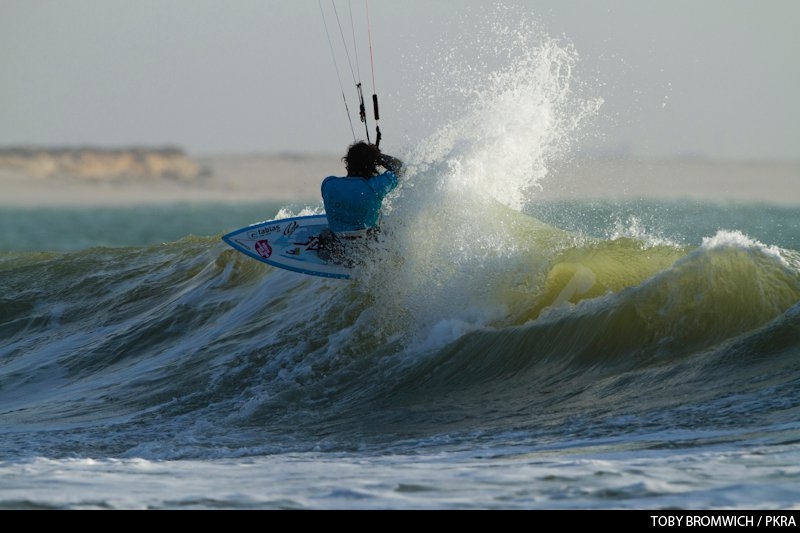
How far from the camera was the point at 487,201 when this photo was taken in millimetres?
9398

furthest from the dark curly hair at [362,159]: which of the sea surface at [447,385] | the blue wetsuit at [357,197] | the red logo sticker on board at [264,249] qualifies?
the red logo sticker on board at [264,249]

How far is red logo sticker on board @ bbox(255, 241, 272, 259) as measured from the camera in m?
10.4

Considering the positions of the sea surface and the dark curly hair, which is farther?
the dark curly hair

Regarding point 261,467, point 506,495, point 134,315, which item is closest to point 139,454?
point 261,467

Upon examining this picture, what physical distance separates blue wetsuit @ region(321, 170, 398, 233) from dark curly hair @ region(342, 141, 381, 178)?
0.05 meters

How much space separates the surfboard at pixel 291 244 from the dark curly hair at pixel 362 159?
1230mm

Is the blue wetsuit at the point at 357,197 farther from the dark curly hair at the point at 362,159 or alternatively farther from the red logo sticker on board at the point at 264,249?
the red logo sticker on board at the point at 264,249

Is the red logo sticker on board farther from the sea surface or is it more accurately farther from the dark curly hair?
the dark curly hair

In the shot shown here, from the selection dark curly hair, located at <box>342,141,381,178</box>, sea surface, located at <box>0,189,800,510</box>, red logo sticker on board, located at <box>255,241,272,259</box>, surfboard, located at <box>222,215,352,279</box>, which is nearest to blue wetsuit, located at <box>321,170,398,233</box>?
dark curly hair, located at <box>342,141,381,178</box>

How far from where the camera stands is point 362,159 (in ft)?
28.2

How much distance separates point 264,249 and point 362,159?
226 centimetres

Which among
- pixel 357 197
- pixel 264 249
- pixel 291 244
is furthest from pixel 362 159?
pixel 264 249

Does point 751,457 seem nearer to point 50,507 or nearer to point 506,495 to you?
point 506,495

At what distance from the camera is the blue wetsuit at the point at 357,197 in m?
8.68
